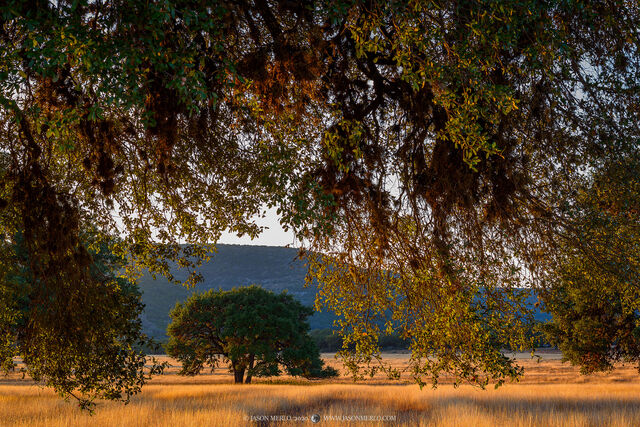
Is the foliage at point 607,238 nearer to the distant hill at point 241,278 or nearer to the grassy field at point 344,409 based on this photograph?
the grassy field at point 344,409

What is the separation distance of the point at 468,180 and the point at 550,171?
2.30 m

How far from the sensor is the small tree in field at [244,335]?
1355 inches

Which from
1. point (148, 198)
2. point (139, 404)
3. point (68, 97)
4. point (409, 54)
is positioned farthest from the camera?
point (139, 404)

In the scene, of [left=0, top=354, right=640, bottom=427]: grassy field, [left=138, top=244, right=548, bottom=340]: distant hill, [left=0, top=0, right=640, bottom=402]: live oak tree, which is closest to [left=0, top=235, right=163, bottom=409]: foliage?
[left=0, top=0, right=640, bottom=402]: live oak tree

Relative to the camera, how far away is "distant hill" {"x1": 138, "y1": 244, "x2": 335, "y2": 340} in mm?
137375

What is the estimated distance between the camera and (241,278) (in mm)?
172500

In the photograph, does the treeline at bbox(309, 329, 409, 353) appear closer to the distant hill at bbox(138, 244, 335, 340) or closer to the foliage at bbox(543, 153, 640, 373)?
the distant hill at bbox(138, 244, 335, 340)

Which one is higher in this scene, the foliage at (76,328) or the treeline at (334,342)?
the foliage at (76,328)

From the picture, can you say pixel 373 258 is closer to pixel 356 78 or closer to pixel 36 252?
pixel 356 78

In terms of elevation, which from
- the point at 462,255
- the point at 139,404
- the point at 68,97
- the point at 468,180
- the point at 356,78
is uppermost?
the point at 356,78

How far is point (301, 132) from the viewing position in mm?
7797

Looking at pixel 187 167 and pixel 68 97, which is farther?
pixel 187 167

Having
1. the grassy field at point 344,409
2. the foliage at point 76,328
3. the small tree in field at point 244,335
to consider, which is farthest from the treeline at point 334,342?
the foliage at point 76,328

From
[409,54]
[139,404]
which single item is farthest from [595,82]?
[139,404]
